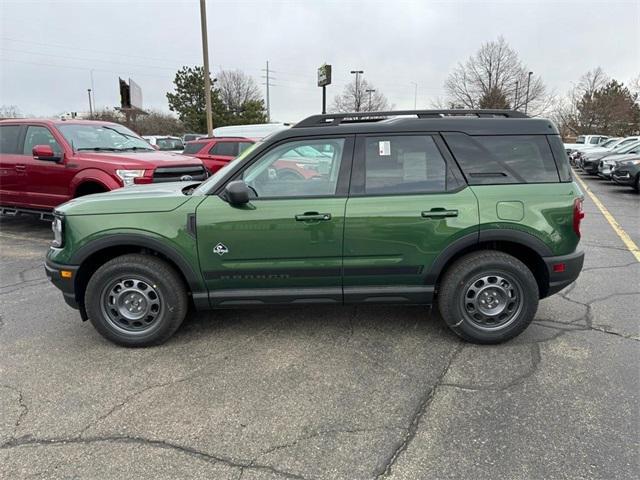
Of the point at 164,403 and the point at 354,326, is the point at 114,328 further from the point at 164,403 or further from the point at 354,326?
the point at 354,326

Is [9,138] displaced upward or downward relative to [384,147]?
upward

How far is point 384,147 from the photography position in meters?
3.50

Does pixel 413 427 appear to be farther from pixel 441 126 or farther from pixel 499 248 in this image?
pixel 441 126

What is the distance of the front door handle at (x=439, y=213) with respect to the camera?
340 cm

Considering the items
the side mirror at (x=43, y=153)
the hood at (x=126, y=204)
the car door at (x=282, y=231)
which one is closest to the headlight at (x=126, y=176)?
the side mirror at (x=43, y=153)

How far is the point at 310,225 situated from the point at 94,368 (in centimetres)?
193

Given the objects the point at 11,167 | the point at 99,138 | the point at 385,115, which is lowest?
the point at 11,167

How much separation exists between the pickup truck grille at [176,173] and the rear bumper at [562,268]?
4.92 meters

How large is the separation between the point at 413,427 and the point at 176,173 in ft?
18.5

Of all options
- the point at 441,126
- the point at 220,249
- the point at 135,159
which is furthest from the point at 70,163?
the point at 441,126

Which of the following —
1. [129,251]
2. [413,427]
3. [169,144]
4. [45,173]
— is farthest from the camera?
[169,144]

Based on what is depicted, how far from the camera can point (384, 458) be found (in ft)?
7.75

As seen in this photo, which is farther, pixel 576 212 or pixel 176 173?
pixel 176 173

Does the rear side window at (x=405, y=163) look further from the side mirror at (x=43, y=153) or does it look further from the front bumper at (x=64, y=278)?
the side mirror at (x=43, y=153)
